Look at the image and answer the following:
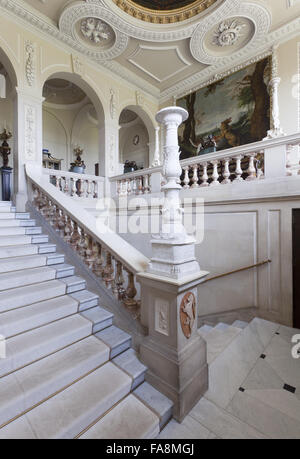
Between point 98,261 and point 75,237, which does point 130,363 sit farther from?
point 75,237

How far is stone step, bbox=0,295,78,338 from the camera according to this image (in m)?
2.04

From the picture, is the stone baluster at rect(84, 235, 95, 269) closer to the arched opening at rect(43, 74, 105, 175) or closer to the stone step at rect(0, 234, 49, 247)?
the stone step at rect(0, 234, 49, 247)

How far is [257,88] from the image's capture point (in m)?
6.38

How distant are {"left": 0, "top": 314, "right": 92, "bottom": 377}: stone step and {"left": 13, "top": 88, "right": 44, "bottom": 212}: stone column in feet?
12.5

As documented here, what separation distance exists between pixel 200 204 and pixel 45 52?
574cm

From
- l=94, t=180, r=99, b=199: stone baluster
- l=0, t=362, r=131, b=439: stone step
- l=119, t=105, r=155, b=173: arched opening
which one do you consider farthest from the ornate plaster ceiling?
l=0, t=362, r=131, b=439: stone step

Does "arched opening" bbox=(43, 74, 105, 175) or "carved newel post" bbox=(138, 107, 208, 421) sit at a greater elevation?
"arched opening" bbox=(43, 74, 105, 175)

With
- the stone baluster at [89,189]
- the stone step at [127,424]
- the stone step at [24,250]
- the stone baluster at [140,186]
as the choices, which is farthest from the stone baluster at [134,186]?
the stone step at [127,424]

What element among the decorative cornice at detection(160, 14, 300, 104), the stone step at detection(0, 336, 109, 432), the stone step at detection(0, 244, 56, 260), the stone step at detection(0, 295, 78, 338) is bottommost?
the stone step at detection(0, 336, 109, 432)

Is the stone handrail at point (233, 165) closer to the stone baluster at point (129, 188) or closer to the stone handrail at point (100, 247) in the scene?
the stone baluster at point (129, 188)

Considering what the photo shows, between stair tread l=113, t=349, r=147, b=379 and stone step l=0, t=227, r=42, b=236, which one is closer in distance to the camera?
stair tread l=113, t=349, r=147, b=379

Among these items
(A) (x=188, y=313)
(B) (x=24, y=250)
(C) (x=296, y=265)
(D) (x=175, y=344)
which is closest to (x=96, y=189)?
(B) (x=24, y=250)
